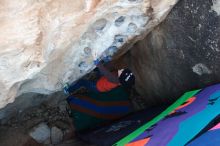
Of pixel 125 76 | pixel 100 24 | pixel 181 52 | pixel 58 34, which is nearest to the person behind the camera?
pixel 58 34

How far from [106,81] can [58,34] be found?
62 centimetres

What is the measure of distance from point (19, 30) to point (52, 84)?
424mm

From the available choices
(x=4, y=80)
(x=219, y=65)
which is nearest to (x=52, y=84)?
(x=4, y=80)

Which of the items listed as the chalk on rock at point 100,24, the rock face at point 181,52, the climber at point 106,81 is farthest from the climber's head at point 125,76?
the chalk on rock at point 100,24

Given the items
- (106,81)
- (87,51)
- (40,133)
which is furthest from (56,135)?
(87,51)

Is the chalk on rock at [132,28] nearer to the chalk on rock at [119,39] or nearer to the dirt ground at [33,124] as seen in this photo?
the chalk on rock at [119,39]

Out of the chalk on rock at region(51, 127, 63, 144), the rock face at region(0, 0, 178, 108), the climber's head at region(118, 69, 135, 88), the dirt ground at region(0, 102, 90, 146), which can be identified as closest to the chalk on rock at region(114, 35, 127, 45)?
the rock face at region(0, 0, 178, 108)

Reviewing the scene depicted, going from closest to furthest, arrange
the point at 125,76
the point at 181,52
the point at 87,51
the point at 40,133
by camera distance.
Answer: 1. the point at 87,51
2. the point at 181,52
3. the point at 125,76
4. the point at 40,133

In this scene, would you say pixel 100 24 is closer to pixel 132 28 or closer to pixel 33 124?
pixel 132 28

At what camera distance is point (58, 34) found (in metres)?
1.30

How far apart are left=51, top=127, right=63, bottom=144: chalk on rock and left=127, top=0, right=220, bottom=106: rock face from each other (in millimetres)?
547

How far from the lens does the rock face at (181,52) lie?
1438 millimetres

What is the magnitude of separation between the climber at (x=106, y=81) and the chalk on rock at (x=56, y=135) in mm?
245

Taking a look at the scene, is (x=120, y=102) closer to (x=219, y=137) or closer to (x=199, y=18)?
(x=199, y=18)
